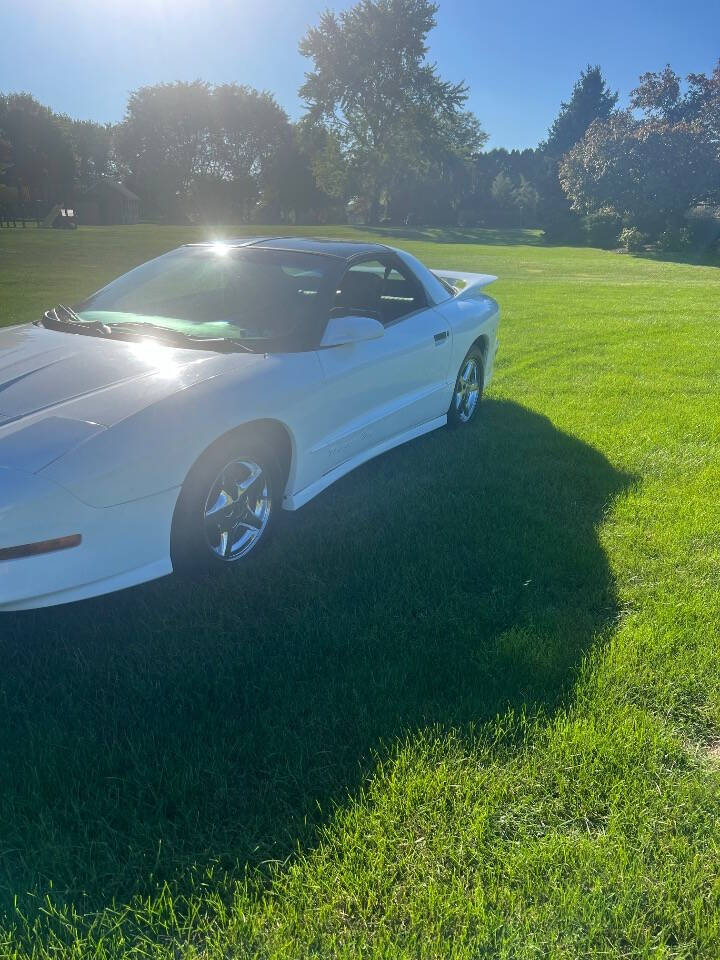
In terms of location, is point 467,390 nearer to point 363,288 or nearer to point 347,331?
point 363,288

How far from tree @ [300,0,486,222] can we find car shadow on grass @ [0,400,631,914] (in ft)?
189

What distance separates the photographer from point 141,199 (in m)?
61.1

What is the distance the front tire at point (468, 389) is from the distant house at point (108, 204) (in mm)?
53366

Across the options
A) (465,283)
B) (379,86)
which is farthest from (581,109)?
(465,283)

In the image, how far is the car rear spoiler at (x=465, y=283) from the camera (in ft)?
18.7

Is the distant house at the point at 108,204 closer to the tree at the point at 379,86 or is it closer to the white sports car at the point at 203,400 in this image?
the tree at the point at 379,86

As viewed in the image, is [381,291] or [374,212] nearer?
[381,291]

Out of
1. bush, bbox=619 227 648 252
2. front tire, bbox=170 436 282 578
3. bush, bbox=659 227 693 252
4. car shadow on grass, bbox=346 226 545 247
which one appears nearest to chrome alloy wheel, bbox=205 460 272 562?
front tire, bbox=170 436 282 578

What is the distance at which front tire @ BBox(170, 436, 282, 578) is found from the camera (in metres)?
2.93

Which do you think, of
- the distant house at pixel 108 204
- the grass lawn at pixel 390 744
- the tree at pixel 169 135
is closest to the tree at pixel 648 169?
the distant house at pixel 108 204

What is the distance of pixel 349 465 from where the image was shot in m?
3.99

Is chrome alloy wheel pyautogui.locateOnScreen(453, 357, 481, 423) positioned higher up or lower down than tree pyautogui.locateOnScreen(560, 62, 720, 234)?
lower down

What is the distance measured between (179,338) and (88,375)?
57cm

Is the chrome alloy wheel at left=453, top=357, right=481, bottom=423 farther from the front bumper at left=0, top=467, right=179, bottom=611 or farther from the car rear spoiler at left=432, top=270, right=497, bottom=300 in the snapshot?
the front bumper at left=0, top=467, right=179, bottom=611
